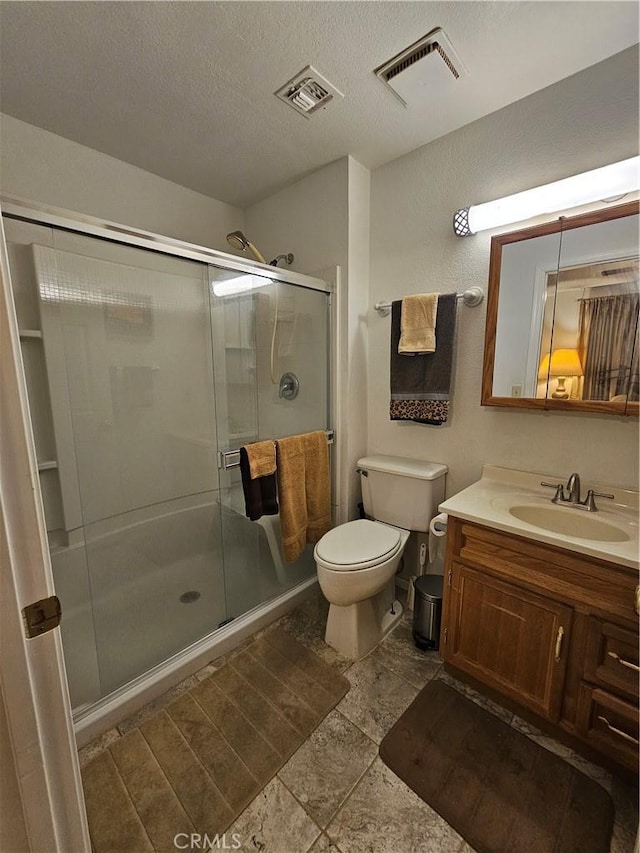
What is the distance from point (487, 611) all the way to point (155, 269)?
1.93 meters

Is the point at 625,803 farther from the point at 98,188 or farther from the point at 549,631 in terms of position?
the point at 98,188

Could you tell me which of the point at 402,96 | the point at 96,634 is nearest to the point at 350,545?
the point at 96,634

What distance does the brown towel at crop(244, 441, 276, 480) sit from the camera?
5.60 ft

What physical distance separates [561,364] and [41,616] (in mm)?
1780

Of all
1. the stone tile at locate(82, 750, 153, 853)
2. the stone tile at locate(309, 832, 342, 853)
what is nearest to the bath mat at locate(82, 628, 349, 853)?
the stone tile at locate(82, 750, 153, 853)

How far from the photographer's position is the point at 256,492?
173cm

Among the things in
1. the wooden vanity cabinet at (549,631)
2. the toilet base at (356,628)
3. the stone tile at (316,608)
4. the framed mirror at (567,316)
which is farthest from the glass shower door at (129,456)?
the framed mirror at (567,316)

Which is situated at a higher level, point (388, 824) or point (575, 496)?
point (575, 496)

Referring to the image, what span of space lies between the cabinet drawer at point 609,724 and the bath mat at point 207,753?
2.81 ft

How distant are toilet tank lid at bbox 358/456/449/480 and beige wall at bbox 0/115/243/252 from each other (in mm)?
1760

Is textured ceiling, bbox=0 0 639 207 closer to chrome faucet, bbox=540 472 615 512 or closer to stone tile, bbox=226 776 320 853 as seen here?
chrome faucet, bbox=540 472 615 512

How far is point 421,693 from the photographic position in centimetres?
146

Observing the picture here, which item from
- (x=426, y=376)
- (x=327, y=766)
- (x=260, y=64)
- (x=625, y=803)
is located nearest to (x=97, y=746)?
(x=327, y=766)

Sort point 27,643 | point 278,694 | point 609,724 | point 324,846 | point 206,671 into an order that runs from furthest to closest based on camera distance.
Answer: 1. point 206,671
2. point 278,694
3. point 609,724
4. point 324,846
5. point 27,643
